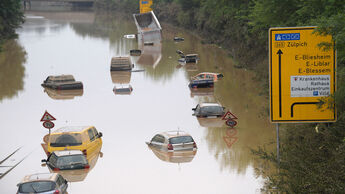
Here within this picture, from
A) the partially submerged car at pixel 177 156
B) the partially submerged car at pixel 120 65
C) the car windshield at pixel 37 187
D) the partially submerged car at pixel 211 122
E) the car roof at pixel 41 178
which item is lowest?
the partially submerged car at pixel 177 156

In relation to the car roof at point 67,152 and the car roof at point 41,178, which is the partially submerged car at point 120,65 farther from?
the car roof at point 41,178

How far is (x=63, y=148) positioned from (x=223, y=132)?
11.0 m

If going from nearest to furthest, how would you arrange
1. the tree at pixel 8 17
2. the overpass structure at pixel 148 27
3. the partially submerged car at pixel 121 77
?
the partially submerged car at pixel 121 77 < the tree at pixel 8 17 < the overpass structure at pixel 148 27

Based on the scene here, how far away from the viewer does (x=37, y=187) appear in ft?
68.5

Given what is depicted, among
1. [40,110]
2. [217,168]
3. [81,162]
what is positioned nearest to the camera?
[81,162]

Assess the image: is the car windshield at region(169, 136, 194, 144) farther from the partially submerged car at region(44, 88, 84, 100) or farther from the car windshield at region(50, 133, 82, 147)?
the partially submerged car at region(44, 88, 84, 100)

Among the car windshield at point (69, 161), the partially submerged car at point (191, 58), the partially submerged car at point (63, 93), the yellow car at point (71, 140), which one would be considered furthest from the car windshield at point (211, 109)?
the partially submerged car at point (191, 58)

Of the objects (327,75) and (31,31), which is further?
(31,31)

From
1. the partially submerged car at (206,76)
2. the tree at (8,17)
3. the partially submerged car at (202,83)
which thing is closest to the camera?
the partially submerged car at (202,83)

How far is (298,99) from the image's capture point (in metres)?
17.8

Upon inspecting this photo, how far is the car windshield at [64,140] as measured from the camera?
28.9 metres

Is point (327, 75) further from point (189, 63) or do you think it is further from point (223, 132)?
point (189, 63)

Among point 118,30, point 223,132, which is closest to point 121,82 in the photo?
point 223,132

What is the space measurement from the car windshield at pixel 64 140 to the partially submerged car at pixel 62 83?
82.2 ft
